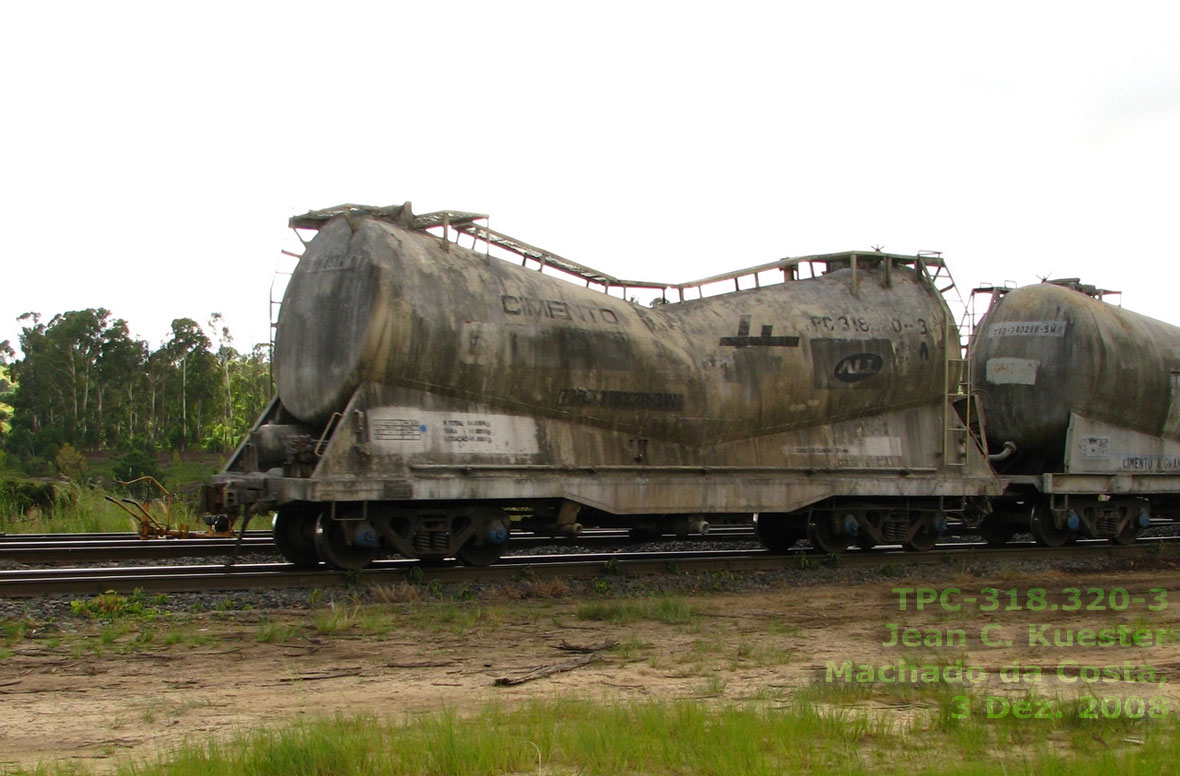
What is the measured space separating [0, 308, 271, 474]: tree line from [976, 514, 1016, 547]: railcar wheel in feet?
122

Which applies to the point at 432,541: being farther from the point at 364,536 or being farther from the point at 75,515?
the point at 75,515

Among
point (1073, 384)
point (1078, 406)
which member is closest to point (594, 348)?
point (1073, 384)

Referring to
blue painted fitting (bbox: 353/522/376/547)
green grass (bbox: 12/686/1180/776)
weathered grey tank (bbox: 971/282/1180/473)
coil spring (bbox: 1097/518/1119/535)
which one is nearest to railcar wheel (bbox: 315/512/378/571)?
blue painted fitting (bbox: 353/522/376/547)

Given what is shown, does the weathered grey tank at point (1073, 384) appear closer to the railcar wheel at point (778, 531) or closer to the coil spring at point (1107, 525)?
the coil spring at point (1107, 525)

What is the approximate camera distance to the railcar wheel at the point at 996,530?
17.0 m

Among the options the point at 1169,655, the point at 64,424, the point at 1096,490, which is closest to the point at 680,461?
the point at 1169,655

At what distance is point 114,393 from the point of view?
50.2m

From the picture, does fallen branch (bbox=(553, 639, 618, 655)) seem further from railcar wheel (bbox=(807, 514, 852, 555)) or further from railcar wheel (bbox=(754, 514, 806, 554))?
railcar wheel (bbox=(754, 514, 806, 554))

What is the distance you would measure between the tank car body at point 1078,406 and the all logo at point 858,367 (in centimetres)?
331

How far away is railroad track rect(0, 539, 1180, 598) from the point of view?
9805mm

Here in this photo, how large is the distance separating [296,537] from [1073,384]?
38.9ft

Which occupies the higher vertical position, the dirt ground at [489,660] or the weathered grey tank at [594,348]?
the weathered grey tank at [594,348]

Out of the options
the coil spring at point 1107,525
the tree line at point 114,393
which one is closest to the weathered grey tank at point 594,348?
the coil spring at point 1107,525

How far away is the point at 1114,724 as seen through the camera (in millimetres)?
5902
